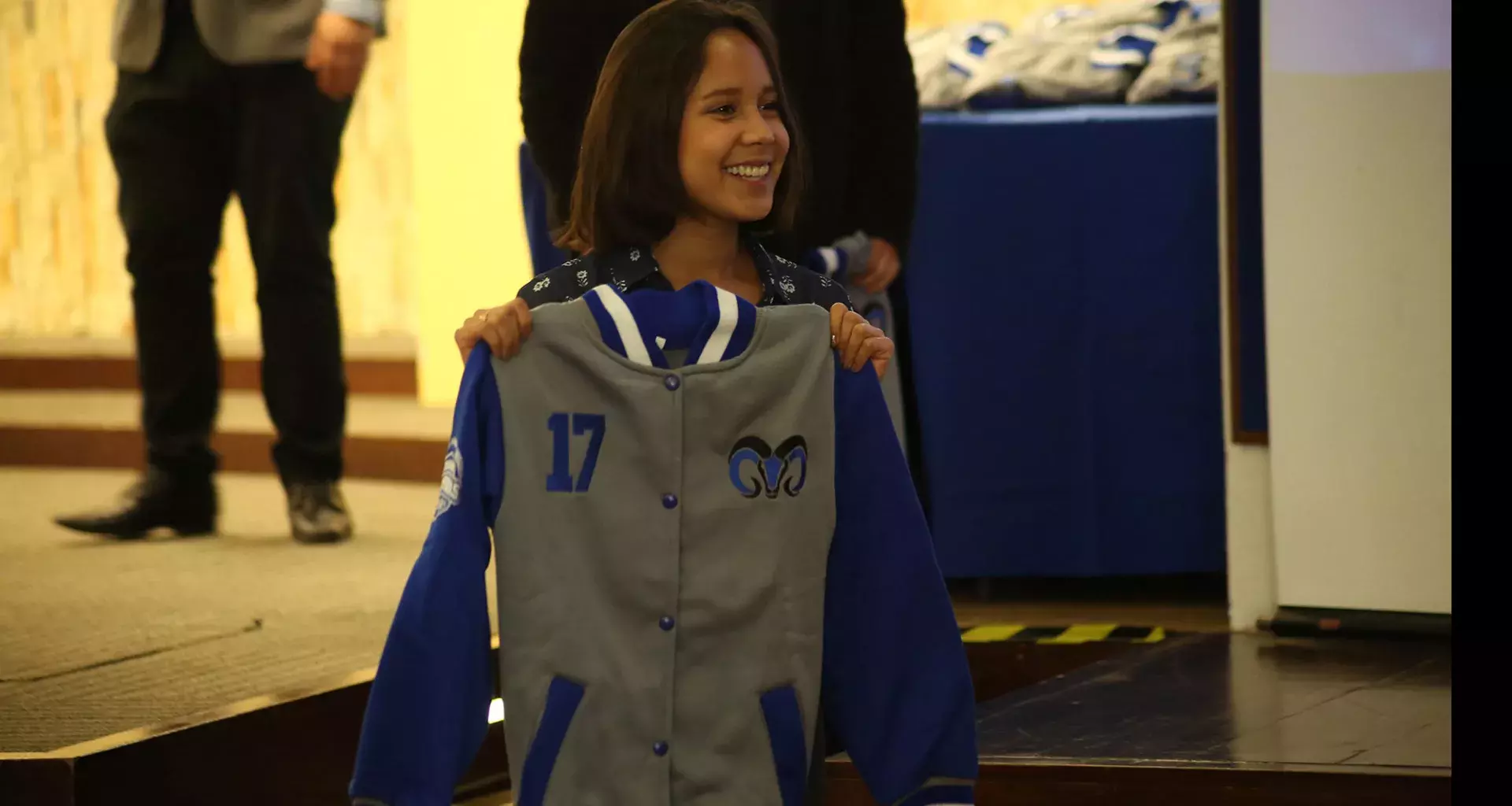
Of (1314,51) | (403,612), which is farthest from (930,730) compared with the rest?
(1314,51)

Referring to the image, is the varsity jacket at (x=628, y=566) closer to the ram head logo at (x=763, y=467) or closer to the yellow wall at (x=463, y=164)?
the ram head logo at (x=763, y=467)

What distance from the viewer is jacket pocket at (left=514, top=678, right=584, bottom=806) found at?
1.30 metres

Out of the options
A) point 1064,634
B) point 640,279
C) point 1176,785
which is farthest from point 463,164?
point 640,279

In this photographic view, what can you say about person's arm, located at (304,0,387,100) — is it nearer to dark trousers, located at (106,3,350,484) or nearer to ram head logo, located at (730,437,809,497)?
dark trousers, located at (106,3,350,484)

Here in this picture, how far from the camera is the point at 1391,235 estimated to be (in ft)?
8.82

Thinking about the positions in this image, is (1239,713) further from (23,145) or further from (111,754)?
(23,145)

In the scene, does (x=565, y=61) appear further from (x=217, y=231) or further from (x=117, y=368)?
(x=117, y=368)

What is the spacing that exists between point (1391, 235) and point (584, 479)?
174cm

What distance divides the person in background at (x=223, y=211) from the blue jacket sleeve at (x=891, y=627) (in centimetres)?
216

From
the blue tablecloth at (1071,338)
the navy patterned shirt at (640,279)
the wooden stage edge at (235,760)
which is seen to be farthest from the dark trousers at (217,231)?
the navy patterned shirt at (640,279)

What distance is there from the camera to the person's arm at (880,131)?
2.14m

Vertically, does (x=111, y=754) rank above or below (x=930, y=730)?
below

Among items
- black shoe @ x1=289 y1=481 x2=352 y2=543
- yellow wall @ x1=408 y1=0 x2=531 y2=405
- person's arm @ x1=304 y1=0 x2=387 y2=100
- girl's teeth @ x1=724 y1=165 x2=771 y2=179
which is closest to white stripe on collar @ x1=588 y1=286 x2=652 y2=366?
girl's teeth @ x1=724 y1=165 x2=771 y2=179

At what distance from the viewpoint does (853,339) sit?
1.34 meters
